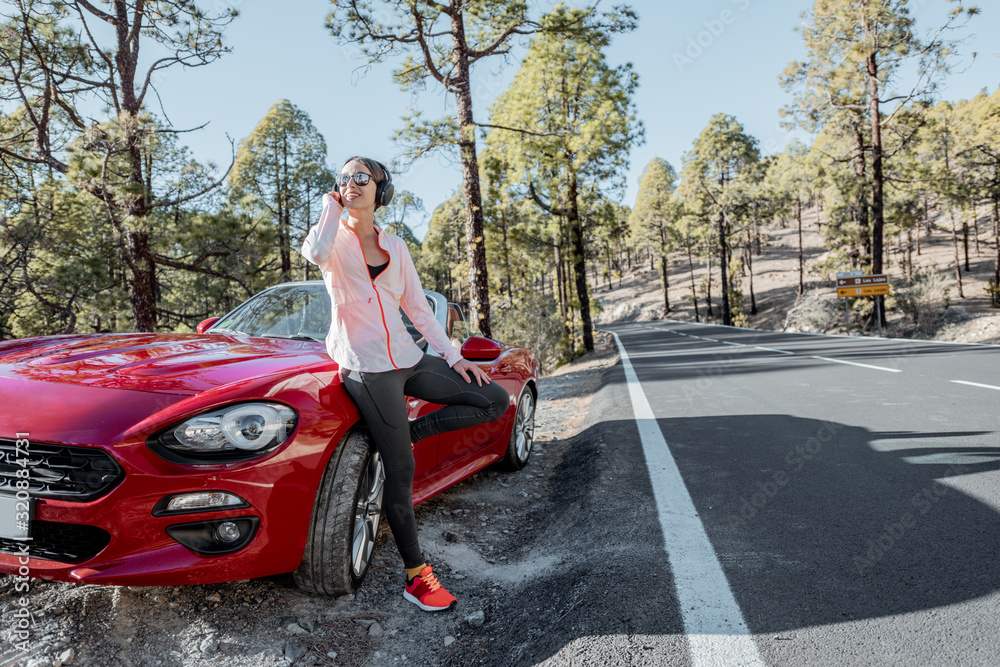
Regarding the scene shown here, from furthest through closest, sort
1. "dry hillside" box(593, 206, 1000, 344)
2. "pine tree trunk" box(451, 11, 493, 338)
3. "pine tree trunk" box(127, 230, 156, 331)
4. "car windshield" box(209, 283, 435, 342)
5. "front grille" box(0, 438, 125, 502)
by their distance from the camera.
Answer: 1. "dry hillside" box(593, 206, 1000, 344)
2. "pine tree trunk" box(451, 11, 493, 338)
3. "pine tree trunk" box(127, 230, 156, 331)
4. "car windshield" box(209, 283, 435, 342)
5. "front grille" box(0, 438, 125, 502)

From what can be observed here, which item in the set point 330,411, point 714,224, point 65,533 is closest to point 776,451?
point 330,411

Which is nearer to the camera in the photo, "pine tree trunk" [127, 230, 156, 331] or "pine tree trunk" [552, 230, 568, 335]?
"pine tree trunk" [127, 230, 156, 331]

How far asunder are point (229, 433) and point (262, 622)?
2.52 ft

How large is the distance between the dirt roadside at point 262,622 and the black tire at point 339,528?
0.11 metres

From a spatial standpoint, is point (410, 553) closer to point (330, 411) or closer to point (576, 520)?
point (330, 411)

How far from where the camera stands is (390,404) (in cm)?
249

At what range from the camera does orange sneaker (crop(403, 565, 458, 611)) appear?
249cm

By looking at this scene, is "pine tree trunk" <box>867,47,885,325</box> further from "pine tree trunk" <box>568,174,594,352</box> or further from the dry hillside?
"pine tree trunk" <box>568,174,594,352</box>

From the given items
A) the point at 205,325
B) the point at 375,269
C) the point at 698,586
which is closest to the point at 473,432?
the point at 375,269

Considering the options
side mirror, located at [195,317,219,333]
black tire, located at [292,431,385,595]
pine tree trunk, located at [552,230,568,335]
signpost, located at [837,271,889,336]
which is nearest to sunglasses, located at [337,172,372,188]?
black tire, located at [292,431,385,595]

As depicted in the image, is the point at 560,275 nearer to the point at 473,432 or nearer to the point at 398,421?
the point at 473,432

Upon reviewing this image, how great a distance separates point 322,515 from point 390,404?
517mm

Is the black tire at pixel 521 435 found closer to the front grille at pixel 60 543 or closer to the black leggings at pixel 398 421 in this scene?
the black leggings at pixel 398 421

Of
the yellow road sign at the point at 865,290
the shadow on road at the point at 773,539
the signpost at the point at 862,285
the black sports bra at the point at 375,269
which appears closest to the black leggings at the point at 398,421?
the black sports bra at the point at 375,269
